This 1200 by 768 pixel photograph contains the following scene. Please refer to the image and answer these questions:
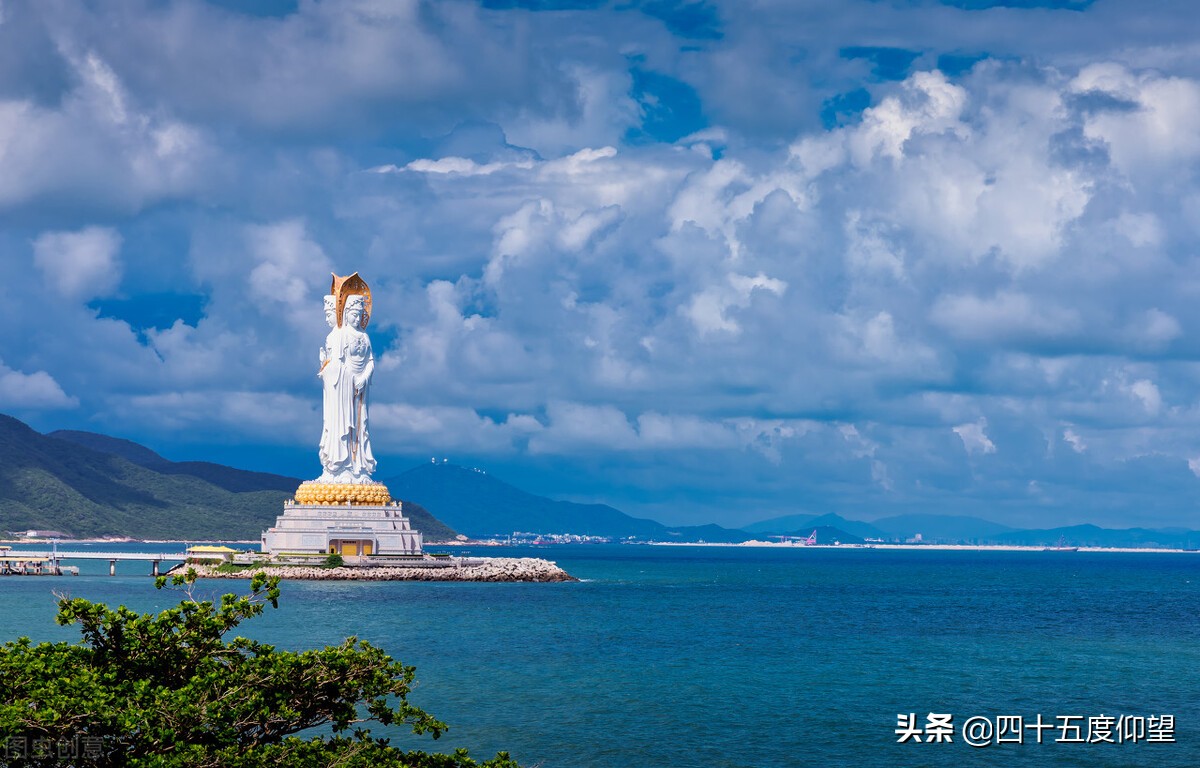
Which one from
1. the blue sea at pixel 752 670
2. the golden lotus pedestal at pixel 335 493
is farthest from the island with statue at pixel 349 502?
the blue sea at pixel 752 670

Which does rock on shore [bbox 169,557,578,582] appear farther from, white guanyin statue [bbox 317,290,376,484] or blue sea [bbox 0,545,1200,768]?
white guanyin statue [bbox 317,290,376,484]

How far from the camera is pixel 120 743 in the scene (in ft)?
44.8

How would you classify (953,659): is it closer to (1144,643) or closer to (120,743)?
(1144,643)

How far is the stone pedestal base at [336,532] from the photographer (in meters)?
67.8

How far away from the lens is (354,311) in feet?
232

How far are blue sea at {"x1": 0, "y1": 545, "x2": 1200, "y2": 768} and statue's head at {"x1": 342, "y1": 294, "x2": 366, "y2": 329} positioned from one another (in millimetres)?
15303

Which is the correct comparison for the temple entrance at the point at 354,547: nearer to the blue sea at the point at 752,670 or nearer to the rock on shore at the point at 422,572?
the rock on shore at the point at 422,572

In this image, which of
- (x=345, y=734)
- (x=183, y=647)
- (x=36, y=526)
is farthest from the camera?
(x=36, y=526)

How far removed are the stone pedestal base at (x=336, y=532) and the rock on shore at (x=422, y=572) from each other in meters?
1.99

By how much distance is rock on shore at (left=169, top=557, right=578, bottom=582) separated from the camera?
2494 inches

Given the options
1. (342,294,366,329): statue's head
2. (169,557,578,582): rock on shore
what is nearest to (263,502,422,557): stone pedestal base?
(169,557,578,582): rock on shore

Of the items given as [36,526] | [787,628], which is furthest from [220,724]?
[36,526]

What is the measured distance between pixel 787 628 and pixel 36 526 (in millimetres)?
147138

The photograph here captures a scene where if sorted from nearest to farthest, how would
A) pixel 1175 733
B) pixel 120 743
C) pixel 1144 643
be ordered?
pixel 120 743
pixel 1175 733
pixel 1144 643
